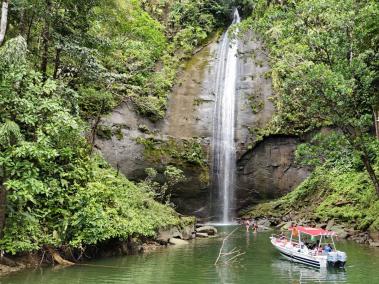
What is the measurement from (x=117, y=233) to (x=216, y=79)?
2164 cm

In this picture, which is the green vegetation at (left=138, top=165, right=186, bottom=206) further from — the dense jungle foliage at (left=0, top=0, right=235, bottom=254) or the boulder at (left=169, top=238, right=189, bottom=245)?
the boulder at (left=169, top=238, right=189, bottom=245)

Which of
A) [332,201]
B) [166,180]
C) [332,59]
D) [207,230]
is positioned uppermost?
[332,59]

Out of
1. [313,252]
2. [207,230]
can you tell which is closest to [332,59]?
[313,252]

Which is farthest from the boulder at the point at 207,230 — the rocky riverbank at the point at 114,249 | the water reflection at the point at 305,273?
the water reflection at the point at 305,273

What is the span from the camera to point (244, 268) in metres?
14.9

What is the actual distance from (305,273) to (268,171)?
1592cm

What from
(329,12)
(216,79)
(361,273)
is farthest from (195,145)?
(361,273)

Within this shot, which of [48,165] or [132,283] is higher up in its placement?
[48,165]

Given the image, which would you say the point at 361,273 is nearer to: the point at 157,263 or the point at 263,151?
the point at 157,263

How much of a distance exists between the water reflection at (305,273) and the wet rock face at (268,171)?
14090mm

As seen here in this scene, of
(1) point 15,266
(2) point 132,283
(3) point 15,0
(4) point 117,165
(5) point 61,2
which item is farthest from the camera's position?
(4) point 117,165

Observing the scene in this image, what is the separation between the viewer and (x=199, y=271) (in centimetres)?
1439

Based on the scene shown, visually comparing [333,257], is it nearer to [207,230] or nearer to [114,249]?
[114,249]

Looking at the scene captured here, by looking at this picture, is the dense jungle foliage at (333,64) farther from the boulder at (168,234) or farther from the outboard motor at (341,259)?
the boulder at (168,234)
